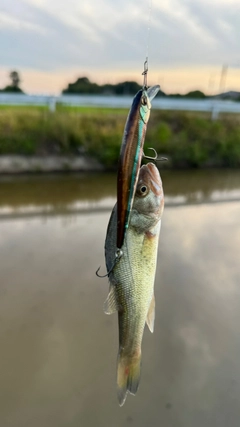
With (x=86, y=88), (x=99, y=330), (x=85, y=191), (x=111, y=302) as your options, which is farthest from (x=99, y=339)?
(x=86, y=88)

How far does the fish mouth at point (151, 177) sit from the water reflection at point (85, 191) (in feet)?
23.8

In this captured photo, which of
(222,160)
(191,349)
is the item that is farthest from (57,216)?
(222,160)

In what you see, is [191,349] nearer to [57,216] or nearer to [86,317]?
[86,317]

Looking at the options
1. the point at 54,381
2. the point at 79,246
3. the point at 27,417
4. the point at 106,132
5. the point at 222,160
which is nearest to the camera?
the point at 27,417

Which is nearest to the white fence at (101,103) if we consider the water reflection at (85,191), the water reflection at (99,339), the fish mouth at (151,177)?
Answer: the water reflection at (85,191)

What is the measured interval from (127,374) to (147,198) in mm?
700

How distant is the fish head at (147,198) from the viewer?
1268mm

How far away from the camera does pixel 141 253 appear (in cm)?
135

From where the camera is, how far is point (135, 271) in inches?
53.4

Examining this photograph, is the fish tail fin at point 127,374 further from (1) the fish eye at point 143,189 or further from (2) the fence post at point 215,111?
(2) the fence post at point 215,111

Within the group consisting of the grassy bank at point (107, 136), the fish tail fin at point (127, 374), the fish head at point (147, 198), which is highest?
the fish head at point (147, 198)

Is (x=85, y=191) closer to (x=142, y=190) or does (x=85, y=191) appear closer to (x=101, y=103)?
(x=101, y=103)

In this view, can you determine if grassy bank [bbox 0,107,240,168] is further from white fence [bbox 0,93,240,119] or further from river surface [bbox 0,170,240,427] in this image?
river surface [bbox 0,170,240,427]

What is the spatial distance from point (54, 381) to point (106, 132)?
30.8ft
